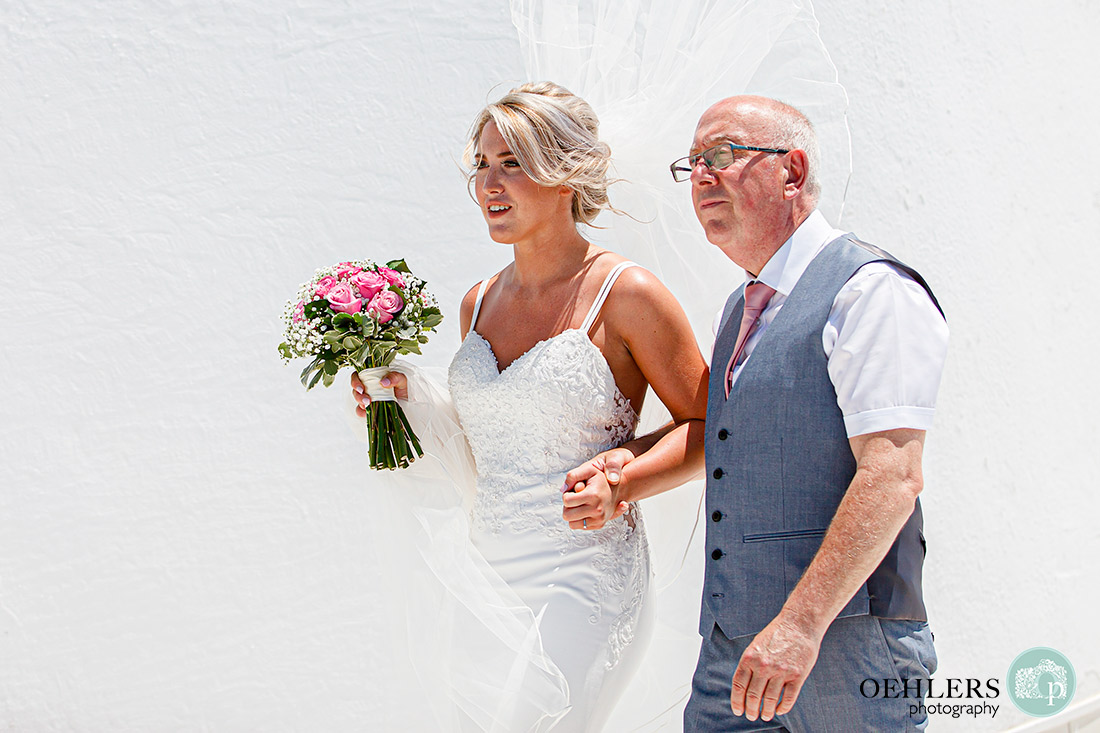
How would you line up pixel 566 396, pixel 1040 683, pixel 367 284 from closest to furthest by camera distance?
pixel 566 396 → pixel 367 284 → pixel 1040 683

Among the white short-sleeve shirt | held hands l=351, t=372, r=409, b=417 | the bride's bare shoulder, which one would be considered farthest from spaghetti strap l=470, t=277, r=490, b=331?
the white short-sleeve shirt

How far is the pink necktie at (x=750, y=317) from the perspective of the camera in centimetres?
188

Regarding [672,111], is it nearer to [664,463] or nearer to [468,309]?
[468,309]

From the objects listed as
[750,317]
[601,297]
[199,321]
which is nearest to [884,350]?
[750,317]

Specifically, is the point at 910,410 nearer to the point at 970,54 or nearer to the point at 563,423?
the point at 563,423

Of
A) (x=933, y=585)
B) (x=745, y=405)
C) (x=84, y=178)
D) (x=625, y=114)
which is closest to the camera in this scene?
(x=745, y=405)

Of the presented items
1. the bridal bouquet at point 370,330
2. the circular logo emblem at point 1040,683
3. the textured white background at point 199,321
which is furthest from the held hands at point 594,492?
the circular logo emblem at point 1040,683

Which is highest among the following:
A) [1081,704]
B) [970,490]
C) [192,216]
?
[192,216]

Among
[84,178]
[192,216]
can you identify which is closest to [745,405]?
[192,216]

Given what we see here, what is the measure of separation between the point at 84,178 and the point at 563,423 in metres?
2.11

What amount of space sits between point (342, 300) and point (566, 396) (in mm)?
588

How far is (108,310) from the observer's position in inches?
132

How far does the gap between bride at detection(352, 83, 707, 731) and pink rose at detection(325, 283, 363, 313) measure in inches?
7.8

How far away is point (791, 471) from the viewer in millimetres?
1720
